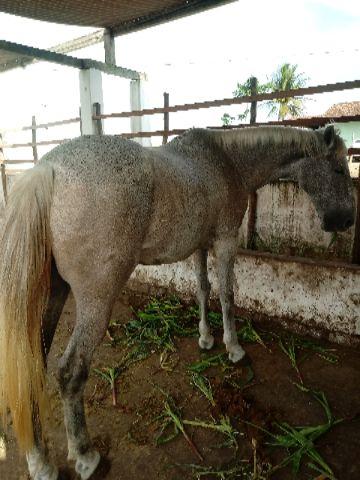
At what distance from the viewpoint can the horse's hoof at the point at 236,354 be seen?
308 cm

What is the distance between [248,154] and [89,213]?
1761 mm

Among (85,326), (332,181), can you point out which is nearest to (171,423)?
(85,326)

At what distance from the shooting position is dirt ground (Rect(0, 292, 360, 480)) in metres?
2.05

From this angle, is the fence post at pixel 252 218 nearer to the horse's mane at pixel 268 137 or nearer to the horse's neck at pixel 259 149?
the horse's neck at pixel 259 149

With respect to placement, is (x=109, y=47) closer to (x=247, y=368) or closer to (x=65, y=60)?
(x=65, y=60)

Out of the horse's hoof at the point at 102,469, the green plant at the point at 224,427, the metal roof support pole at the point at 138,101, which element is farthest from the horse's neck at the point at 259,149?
the metal roof support pole at the point at 138,101

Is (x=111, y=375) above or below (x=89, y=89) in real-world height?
below

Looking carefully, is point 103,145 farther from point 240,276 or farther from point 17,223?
point 240,276

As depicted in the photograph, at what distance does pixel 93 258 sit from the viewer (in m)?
1.83

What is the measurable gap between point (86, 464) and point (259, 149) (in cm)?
277

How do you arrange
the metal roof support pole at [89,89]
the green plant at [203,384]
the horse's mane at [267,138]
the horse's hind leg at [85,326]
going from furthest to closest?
the metal roof support pole at [89,89], the horse's mane at [267,138], the green plant at [203,384], the horse's hind leg at [85,326]

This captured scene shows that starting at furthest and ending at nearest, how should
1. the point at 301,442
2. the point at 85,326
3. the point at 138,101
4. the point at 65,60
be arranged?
the point at 138,101, the point at 65,60, the point at 301,442, the point at 85,326

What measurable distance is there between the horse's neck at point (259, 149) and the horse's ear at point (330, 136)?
0.15 m

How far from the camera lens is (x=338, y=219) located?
286 cm
